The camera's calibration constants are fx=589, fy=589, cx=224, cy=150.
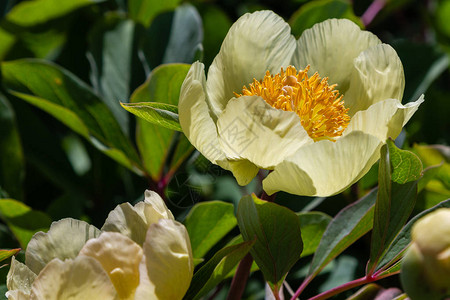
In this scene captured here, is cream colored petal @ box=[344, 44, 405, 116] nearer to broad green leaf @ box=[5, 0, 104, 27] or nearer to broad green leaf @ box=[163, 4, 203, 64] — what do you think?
broad green leaf @ box=[163, 4, 203, 64]

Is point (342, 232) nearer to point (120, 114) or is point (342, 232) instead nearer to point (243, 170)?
point (243, 170)

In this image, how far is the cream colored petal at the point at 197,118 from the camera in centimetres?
72

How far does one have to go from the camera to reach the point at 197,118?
737 mm

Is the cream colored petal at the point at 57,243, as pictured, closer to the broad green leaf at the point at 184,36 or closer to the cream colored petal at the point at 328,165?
the cream colored petal at the point at 328,165

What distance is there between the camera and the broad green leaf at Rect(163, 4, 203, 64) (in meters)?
1.11

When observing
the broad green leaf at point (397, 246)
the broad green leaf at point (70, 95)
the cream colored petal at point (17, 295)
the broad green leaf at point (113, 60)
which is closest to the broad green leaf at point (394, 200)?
the broad green leaf at point (397, 246)

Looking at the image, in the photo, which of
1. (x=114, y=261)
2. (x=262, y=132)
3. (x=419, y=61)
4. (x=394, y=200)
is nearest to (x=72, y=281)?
(x=114, y=261)

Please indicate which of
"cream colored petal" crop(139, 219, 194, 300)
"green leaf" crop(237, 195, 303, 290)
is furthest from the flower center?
"cream colored petal" crop(139, 219, 194, 300)

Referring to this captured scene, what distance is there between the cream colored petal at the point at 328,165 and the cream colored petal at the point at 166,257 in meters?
0.14

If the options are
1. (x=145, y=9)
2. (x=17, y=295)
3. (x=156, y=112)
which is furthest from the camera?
(x=145, y=9)

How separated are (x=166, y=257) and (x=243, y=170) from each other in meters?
0.19

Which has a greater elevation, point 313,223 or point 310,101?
point 310,101

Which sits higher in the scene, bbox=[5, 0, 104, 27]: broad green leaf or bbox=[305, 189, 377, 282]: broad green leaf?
bbox=[5, 0, 104, 27]: broad green leaf

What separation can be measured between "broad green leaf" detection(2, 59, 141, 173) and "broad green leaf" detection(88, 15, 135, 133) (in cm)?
6
